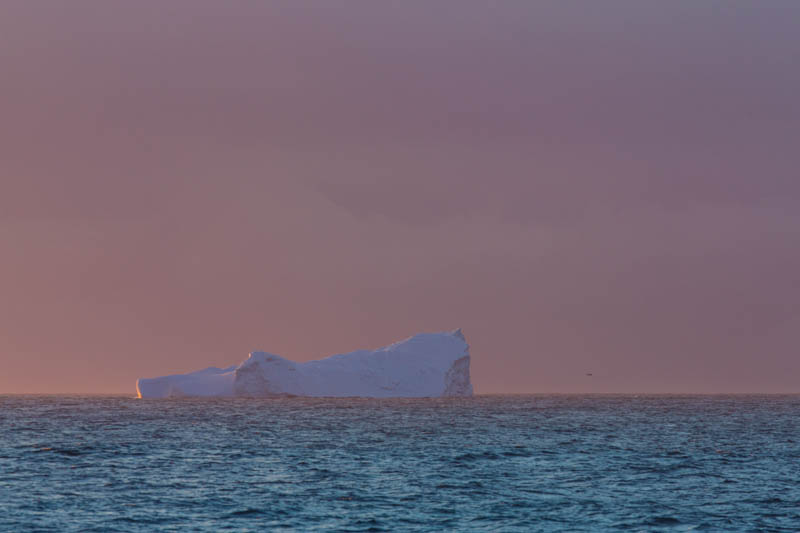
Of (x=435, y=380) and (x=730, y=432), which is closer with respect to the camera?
(x=730, y=432)

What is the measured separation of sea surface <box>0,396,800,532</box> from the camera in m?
31.8

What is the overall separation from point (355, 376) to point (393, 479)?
93795 millimetres

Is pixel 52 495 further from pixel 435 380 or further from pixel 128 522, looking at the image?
pixel 435 380

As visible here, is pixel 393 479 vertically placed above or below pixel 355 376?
below

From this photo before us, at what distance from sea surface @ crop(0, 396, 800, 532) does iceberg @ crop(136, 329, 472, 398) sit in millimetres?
55790

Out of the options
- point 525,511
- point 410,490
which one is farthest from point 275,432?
point 525,511

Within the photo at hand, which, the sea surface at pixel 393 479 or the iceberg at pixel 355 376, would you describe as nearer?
the sea surface at pixel 393 479

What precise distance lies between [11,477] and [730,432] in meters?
53.5

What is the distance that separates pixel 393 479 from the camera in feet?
137

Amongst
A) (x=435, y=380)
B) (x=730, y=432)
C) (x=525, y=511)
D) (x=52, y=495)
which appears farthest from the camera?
(x=435, y=380)

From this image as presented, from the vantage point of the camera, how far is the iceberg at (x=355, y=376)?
130m

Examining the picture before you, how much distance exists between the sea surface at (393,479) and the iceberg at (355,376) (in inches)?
2196

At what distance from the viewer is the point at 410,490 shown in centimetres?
3844

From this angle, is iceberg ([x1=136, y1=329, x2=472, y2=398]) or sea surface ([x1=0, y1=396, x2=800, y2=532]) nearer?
sea surface ([x1=0, y1=396, x2=800, y2=532])
